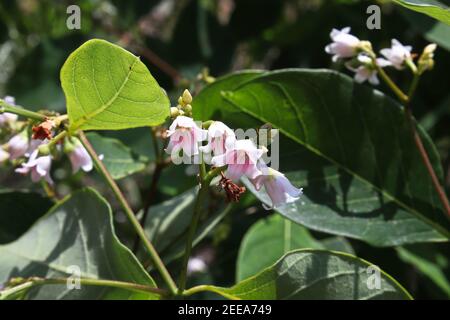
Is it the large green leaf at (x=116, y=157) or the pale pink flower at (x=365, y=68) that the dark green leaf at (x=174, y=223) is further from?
the pale pink flower at (x=365, y=68)

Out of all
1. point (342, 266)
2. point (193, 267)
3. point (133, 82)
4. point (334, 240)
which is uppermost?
point (133, 82)

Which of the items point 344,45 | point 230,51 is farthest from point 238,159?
point 230,51

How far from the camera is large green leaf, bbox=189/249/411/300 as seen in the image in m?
0.97

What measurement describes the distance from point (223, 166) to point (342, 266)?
241 mm

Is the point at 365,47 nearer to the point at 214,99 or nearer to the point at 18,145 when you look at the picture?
the point at 214,99

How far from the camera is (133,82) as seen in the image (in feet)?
2.95

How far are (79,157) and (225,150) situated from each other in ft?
1.06

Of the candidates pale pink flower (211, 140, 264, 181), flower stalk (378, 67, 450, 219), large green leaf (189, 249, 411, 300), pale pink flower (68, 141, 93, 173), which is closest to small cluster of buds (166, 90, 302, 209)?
pale pink flower (211, 140, 264, 181)

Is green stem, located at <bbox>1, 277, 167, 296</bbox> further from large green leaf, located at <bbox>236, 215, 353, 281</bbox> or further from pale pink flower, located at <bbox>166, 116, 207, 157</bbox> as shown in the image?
large green leaf, located at <bbox>236, 215, 353, 281</bbox>

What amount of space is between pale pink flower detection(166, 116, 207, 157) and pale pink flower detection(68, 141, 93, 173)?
0.25 m

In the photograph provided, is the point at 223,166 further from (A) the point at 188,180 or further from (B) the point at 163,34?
(B) the point at 163,34

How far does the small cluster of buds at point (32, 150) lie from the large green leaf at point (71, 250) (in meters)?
0.07

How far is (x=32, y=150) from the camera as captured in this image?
1.15 meters
